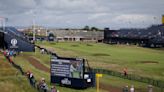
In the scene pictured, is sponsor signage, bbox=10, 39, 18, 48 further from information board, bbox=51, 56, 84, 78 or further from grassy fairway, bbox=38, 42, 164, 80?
information board, bbox=51, 56, 84, 78

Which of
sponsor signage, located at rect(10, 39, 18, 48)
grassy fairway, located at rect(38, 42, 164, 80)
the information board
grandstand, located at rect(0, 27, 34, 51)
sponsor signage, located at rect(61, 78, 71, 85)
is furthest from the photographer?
grandstand, located at rect(0, 27, 34, 51)

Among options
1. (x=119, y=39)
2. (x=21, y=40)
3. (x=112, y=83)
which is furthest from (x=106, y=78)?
(x=119, y=39)

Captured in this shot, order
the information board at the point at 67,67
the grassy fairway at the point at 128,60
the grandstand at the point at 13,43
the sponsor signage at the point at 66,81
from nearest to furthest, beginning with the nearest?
the information board at the point at 67,67
the sponsor signage at the point at 66,81
the grassy fairway at the point at 128,60
the grandstand at the point at 13,43

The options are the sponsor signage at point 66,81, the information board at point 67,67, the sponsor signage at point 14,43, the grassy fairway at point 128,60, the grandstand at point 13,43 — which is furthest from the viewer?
the grandstand at point 13,43

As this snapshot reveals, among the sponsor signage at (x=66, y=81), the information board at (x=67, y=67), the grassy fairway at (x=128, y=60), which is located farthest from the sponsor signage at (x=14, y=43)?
the sponsor signage at (x=66, y=81)

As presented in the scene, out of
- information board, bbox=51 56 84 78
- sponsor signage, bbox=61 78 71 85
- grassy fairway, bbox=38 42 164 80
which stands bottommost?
grassy fairway, bbox=38 42 164 80

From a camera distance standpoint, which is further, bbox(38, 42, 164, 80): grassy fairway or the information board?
bbox(38, 42, 164, 80): grassy fairway

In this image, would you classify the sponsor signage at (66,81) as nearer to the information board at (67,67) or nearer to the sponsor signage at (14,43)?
the information board at (67,67)

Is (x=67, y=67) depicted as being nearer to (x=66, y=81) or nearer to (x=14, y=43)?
(x=66, y=81)

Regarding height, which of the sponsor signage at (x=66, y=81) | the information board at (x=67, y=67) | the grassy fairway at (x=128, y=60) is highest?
the information board at (x=67, y=67)

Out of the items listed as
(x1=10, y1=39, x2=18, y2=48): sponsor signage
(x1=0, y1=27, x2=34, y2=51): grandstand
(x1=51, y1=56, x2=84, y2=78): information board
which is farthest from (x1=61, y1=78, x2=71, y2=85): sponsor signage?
(x1=0, y1=27, x2=34, y2=51): grandstand

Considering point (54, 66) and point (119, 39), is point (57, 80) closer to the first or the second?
point (54, 66)

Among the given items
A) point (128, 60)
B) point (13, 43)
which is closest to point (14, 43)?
point (13, 43)

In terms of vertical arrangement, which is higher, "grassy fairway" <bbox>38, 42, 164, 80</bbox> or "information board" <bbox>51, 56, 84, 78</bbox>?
"information board" <bbox>51, 56, 84, 78</bbox>
